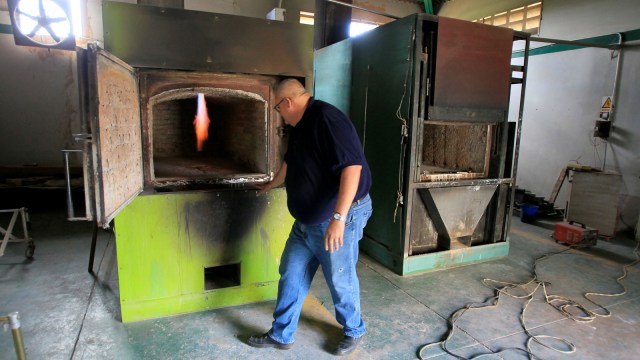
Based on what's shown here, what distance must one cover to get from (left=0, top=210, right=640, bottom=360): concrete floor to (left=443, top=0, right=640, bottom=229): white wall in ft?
6.21

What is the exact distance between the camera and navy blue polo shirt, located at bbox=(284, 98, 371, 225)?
6.24 feet

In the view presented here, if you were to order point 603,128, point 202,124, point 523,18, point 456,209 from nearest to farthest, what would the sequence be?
point 456,209
point 202,124
point 603,128
point 523,18

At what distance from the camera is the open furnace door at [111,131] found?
1.52 m

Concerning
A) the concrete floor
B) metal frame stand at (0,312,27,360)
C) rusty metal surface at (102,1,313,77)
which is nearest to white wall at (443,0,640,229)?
the concrete floor

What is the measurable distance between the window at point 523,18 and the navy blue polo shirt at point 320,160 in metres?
5.57

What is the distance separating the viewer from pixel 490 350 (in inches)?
90.4

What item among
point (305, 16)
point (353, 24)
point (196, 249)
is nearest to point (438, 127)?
point (196, 249)

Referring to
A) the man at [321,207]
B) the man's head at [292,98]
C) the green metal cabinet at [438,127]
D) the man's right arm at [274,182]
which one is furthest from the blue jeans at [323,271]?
the green metal cabinet at [438,127]

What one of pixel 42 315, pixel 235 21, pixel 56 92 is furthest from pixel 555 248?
pixel 56 92

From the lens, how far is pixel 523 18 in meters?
6.32

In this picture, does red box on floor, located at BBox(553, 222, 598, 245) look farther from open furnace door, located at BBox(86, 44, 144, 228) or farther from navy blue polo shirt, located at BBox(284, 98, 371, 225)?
open furnace door, located at BBox(86, 44, 144, 228)

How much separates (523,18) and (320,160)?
6009 mm

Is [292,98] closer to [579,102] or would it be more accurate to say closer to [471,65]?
[471,65]

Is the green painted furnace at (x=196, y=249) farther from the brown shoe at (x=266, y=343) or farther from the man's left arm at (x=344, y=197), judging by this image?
the man's left arm at (x=344, y=197)
